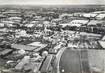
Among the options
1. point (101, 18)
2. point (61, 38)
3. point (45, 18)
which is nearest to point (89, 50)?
point (61, 38)

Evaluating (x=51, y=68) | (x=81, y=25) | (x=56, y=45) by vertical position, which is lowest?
(x=51, y=68)

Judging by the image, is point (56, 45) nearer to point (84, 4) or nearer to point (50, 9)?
point (50, 9)

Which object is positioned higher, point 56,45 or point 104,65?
point 56,45

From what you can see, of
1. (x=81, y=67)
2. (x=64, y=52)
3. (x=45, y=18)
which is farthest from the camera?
(x=45, y=18)

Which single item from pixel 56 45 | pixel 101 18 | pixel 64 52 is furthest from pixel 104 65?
pixel 101 18

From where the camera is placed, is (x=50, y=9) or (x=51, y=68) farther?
(x=50, y=9)

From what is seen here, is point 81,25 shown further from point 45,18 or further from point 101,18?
point 45,18

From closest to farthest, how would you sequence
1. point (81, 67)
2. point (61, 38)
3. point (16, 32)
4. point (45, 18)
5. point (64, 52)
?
point (81, 67)
point (64, 52)
point (61, 38)
point (16, 32)
point (45, 18)
